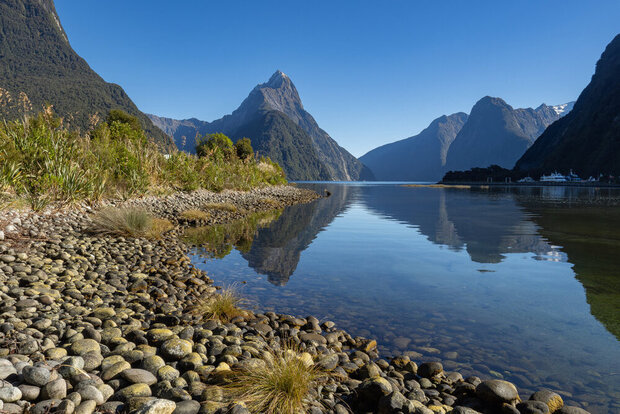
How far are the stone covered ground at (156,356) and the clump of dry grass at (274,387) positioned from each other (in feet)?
0.32

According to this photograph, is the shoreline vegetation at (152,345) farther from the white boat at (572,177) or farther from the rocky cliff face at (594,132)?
the white boat at (572,177)

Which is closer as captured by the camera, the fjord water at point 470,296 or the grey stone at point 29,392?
the grey stone at point 29,392

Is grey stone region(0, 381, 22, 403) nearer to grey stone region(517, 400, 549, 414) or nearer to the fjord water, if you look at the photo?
the fjord water

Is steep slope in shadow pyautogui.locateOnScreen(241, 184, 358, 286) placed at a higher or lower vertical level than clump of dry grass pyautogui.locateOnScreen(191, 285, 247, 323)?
lower

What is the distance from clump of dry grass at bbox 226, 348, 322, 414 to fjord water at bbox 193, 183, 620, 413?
213 cm

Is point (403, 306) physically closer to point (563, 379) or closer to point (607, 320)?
point (563, 379)

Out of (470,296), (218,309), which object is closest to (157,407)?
(218,309)

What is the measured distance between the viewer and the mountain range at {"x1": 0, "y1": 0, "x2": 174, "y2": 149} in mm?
109250

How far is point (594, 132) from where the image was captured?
374ft

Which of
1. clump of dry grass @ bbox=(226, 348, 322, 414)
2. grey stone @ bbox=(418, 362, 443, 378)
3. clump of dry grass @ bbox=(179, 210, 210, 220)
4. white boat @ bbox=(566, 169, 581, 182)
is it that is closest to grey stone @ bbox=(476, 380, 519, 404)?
grey stone @ bbox=(418, 362, 443, 378)

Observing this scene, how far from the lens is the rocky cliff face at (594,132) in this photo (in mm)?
104438

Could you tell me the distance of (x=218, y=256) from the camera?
1025 cm

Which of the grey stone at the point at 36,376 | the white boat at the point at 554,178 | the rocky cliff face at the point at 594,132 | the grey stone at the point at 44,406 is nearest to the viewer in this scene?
the grey stone at the point at 44,406

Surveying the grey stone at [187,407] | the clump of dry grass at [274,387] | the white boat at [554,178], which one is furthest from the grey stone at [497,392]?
the white boat at [554,178]
